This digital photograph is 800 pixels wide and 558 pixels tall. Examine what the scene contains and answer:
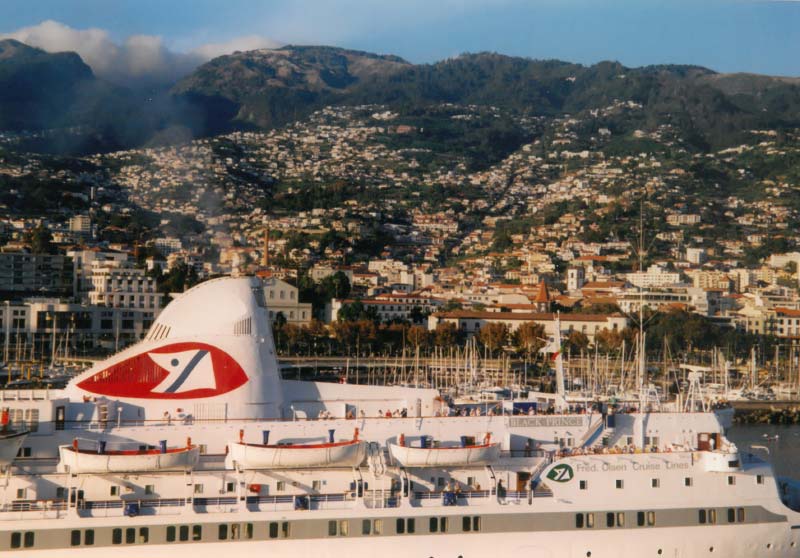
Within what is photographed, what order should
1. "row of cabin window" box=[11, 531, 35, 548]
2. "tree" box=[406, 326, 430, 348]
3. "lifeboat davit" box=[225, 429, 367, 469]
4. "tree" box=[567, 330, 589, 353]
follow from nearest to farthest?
"row of cabin window" box=[11, 531, 35, 548] < "lifeboat davit" box=[225, 429, 367, 469] < "tree" box=[406, 326, 430, 348] < "tree" box=[567, 330, 589, 353]

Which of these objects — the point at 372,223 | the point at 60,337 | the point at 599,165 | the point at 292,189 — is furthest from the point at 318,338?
the point at 599,165

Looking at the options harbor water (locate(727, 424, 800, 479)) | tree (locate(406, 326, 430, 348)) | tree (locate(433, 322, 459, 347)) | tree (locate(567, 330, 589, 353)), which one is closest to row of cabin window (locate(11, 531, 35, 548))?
harbor water (locate(727, 424, 800, 479))

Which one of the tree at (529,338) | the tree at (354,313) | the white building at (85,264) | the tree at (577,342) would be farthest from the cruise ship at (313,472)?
the white building at (85,264)

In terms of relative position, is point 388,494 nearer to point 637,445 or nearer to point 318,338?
point 637,445

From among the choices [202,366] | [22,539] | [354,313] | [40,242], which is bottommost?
[22,539]

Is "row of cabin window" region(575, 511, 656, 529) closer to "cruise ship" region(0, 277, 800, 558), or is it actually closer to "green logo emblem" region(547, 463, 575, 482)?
"cruise ship" region(0, 277, 800, 558)

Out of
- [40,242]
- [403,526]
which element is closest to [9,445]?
[403,526]

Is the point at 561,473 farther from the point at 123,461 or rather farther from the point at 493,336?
the point at 493,336
